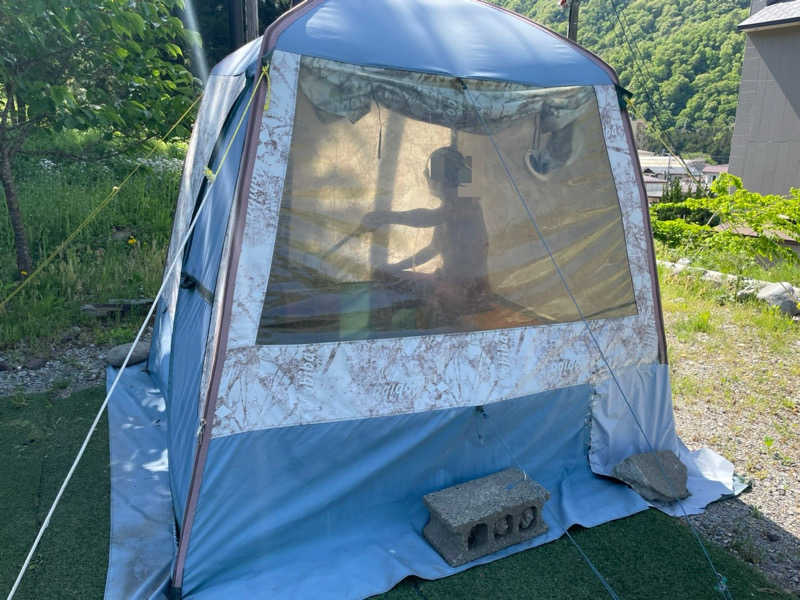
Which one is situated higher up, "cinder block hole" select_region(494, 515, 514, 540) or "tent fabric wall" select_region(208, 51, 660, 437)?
"tent fabric wall" select_region(208, 51, 660, 437)

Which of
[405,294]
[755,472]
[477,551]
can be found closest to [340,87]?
[405,294]

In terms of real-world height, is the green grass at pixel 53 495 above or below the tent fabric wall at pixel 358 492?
below

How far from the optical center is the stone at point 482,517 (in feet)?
8.67

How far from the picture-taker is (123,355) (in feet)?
15.0

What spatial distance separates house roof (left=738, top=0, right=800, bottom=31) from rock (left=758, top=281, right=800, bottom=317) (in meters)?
7.87

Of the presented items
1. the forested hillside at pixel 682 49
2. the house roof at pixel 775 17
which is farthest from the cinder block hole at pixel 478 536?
the forested hillside at pixel 682 49

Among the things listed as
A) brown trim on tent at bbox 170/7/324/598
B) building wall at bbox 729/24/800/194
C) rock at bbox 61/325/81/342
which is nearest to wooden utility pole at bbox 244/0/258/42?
rock at bbox 61/325/81/342

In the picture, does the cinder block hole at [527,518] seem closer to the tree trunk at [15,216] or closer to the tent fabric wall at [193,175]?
the tent fabric wall at [193,175]

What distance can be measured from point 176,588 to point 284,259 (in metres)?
1.34

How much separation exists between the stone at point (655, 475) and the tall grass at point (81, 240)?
4414mm

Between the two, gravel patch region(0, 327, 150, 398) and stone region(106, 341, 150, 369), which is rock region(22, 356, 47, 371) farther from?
stone region(106, 341, 150, 369)

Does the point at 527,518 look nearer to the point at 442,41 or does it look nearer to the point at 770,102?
the point at 442,41

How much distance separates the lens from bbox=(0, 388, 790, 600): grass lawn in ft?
8.24

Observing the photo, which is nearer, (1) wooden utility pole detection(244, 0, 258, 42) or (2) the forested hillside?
(1) wooden utility pole detection(244, 0, 258, 42)
